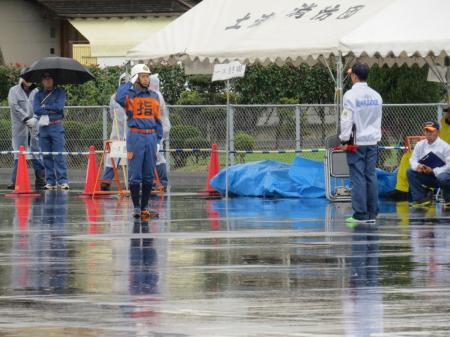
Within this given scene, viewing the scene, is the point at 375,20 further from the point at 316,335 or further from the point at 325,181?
the point at 316,335

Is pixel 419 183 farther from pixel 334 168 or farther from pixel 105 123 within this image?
pixel 105 123

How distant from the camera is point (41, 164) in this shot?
27.0 m

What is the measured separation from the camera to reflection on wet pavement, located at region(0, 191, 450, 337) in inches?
381

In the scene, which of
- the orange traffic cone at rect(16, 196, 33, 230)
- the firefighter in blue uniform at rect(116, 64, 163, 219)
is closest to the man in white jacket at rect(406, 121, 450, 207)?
the firefighter in blue uniform at rect(116, 64, 163, 219)

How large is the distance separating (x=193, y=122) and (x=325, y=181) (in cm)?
937

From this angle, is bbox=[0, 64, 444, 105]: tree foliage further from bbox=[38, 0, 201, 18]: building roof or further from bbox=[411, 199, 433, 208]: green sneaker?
bbox=[411, 199, 433, 208]: green sneaker

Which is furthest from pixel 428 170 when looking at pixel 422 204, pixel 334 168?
pixel 334 168

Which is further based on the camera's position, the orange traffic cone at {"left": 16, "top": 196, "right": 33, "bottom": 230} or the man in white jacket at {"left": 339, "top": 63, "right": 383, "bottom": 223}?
the orange traffic cone at {"left": 16, "top": 196, "right": 33, "bottom": 230}

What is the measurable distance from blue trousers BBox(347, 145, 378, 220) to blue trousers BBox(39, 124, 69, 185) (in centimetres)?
872

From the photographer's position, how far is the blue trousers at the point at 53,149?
83.8 ft

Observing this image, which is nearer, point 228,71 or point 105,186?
point 228,71

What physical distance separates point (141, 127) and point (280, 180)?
497 cm

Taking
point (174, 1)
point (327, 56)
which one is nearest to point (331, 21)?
point (327, 56)

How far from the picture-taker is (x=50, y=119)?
2547 cm
